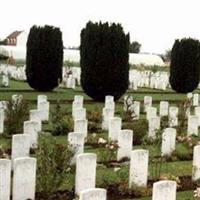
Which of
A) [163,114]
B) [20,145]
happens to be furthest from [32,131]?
[163,114]

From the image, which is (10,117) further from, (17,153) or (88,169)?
(88,169)

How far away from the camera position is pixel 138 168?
25.6 feet

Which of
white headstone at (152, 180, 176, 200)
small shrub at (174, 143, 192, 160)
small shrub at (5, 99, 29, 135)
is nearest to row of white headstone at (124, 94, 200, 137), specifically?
small shrub at (174, 143, 192, 160)

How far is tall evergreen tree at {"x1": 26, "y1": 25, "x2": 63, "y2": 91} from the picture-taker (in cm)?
1869

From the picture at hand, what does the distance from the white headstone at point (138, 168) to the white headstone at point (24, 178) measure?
1.43 m

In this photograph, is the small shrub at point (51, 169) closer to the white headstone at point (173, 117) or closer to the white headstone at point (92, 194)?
the white headstone at point (92, 194)

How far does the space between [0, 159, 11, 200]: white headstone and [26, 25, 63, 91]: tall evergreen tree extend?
12.1m

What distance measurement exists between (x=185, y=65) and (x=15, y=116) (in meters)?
12.4

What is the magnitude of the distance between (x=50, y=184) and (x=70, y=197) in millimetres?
338

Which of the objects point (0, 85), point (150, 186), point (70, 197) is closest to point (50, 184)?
point (70, 197)

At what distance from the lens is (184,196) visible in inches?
299

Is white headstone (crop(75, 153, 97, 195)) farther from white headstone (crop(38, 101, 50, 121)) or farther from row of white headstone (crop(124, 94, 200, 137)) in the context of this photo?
white headstone (crop(38, 101, 50, 121))

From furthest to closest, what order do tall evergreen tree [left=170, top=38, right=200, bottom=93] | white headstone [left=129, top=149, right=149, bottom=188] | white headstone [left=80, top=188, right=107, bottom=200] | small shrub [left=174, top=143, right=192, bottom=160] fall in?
1. tall evergreen tree [left=170, top=38, right=200, bottom=93]
2. small shrub [left=174, top=143, right=192, bottom=160]
3. white headstone [left=129, top=149, right=149, bottom=188]
4. white headstone [left=80, top=188, right=107, bottom=200]

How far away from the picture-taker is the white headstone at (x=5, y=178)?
6531mm
